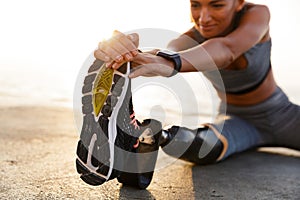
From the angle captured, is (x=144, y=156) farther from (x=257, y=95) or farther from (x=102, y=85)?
(x=257, y=95)

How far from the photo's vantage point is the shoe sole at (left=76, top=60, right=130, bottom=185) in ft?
4.70

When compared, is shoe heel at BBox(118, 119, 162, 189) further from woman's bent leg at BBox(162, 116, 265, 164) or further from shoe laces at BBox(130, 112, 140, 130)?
woman's bent leg at BBox(162, 116, 265, 164)

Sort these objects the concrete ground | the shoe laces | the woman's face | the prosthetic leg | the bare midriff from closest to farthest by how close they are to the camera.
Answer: the shoe laces
the concrete ground
the prosthetic leg
the woman's face
the bare midriff

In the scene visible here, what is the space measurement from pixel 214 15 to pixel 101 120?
3.50ft

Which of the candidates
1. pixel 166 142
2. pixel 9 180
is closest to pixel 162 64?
pixel 166 142

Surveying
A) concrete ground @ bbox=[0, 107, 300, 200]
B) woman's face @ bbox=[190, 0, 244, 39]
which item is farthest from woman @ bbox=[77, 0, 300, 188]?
concrete ground @ bbox=[0, 107, 300, 200]

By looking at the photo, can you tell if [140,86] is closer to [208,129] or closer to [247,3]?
[208,129]

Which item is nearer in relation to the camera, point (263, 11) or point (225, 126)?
point (263, 11)

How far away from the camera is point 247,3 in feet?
7.77

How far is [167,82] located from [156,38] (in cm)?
25

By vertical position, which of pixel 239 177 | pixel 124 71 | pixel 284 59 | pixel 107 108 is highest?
pixel 124 71

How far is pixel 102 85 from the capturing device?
146 cm

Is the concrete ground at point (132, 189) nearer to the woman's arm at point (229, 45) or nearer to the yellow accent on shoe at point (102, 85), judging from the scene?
the yellow accent on shoe at point (102, 85)

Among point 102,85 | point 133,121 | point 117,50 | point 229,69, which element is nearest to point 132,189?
point 133,121
